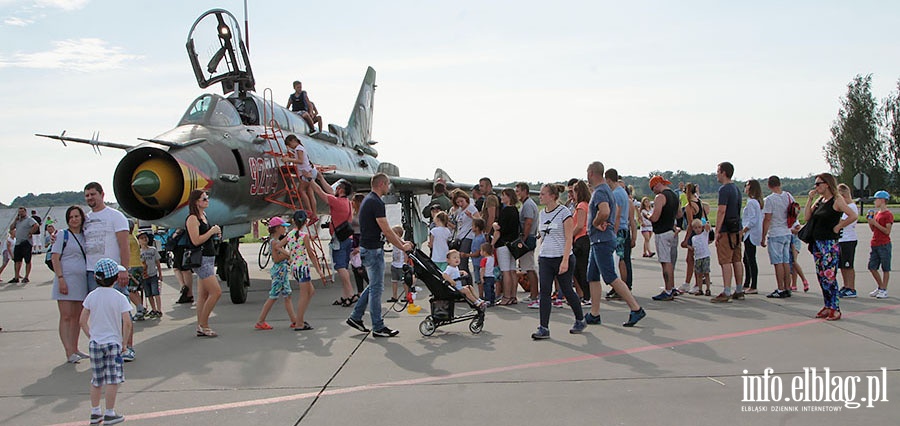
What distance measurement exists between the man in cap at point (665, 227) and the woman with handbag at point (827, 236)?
75.2 inches

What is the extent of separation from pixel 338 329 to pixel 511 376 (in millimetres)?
3032

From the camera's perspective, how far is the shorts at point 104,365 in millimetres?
4648

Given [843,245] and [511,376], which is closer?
[511,376]

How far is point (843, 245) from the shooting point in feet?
30.6

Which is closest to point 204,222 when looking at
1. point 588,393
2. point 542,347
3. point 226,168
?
point 226,168

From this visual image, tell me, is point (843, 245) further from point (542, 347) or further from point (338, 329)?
point (338, 329)

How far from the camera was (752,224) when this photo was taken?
9.64 meters

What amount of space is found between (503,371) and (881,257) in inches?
254

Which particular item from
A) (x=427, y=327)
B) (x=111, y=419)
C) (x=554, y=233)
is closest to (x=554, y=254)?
(x=554, y=233)

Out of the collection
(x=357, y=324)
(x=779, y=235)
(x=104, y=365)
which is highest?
(x=779, y=235)

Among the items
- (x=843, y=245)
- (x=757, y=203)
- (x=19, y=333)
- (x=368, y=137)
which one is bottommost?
(x=19, y=333)

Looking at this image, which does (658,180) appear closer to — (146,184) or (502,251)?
(502,251)

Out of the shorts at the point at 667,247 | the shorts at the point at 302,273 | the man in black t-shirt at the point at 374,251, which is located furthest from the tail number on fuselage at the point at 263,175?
the shorts at the point at 667,247

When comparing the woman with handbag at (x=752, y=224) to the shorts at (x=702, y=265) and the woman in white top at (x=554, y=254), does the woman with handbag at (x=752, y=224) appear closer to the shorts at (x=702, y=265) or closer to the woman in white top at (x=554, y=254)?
the shorts at (x=702, y=265)
